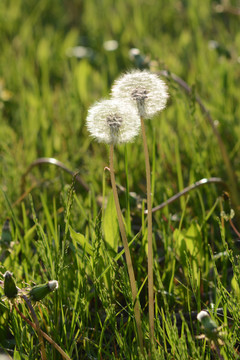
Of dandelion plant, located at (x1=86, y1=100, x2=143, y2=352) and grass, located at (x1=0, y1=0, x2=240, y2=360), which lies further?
grass, located at (x1=0, y1=0, x2=240, y2=360)

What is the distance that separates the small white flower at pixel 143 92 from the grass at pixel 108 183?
0.65 ft

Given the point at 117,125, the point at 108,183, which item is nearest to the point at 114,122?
the point at 117,125

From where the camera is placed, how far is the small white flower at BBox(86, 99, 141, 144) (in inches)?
39.0

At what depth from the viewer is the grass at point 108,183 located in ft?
3.88

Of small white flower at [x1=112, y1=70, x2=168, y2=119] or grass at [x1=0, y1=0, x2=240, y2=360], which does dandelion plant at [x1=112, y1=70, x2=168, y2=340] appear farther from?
grass at [x1=0, y1=0, x2=240, y2=360]

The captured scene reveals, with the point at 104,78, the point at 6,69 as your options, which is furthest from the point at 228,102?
the point at 6,69

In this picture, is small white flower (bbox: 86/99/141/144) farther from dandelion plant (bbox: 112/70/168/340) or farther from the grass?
the grass

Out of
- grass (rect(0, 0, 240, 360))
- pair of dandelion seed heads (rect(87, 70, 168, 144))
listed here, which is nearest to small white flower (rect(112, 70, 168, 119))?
pair of dandelion seed heads (rect(87, 70, 168, 144))

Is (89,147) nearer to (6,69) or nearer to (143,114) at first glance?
(6,69)

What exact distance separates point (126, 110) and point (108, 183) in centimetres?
77

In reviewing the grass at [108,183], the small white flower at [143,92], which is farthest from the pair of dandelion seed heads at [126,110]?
the grass at [108,183]

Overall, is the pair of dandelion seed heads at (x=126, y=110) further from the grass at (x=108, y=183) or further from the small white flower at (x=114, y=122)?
the grass at (x=108, y=183)

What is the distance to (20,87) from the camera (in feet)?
9.18

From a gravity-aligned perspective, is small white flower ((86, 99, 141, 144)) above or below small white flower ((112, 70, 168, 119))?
below
